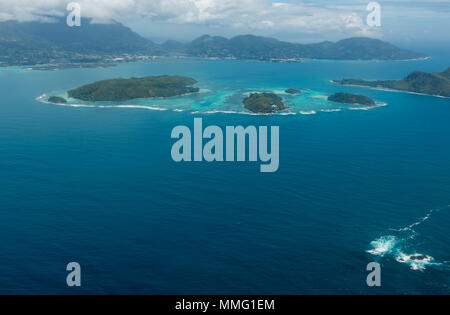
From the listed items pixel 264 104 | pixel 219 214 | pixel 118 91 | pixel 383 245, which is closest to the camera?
pixel 383 245

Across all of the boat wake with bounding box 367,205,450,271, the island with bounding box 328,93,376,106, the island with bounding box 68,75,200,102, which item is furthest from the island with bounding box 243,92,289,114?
the boat wake with bounding box 367,205,450,271

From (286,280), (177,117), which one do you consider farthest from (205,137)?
(286,280)

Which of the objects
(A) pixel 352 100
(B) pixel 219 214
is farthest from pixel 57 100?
(A) pixel 352 100

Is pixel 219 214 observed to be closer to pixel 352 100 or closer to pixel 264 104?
pixel 264 104

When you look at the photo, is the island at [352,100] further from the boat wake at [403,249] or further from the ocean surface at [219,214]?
the boat wake at [403,249]

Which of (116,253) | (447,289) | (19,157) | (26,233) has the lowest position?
(447,289)

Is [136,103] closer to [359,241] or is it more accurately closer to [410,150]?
[410,150]
